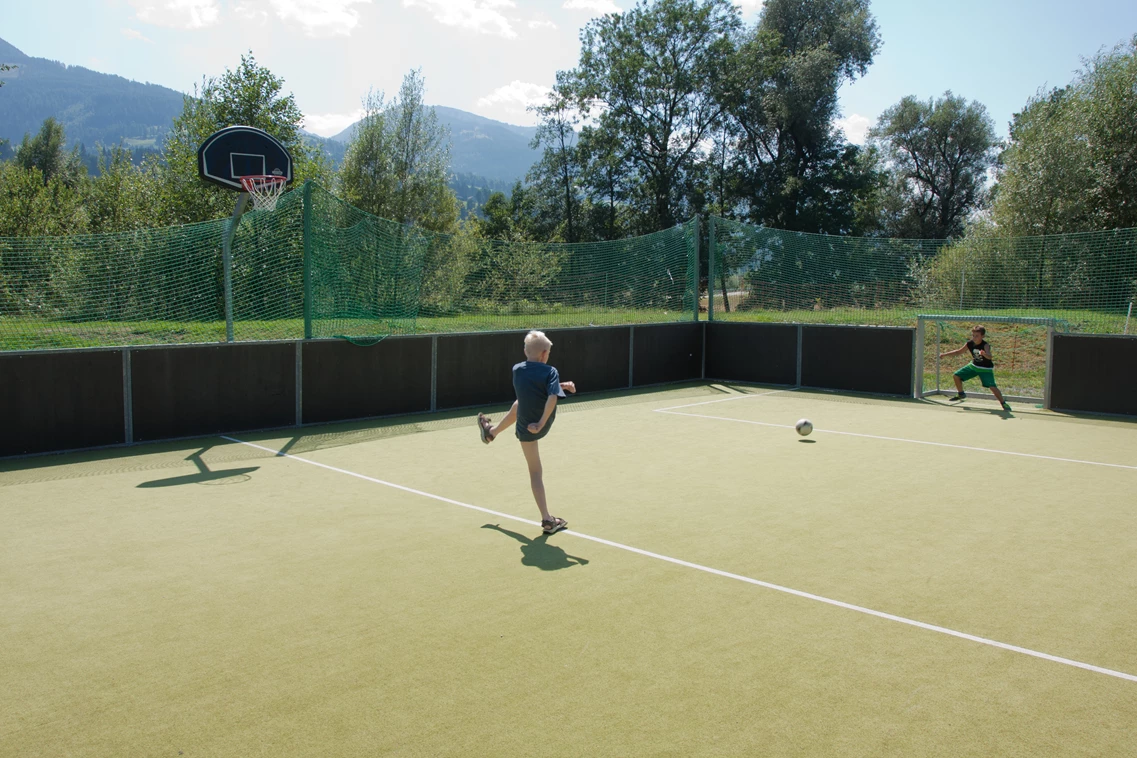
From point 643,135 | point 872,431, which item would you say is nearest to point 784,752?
point 872,431

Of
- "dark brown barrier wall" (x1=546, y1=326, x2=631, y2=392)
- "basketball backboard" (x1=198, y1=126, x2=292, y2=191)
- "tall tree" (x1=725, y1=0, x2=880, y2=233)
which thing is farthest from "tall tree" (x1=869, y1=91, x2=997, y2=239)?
"basketball backboard" (x1=198, y1=126, x2=292, y2=191)

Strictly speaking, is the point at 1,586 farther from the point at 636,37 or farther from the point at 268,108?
the point at 636,37

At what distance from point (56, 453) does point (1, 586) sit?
520 cm

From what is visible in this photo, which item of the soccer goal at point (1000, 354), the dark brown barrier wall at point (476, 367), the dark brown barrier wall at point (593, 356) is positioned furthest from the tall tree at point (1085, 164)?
the dark brown barrier wall at point (476, 367)

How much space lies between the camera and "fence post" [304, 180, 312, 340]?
12.4 meters

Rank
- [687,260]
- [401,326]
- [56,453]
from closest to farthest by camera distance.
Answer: [56,453]
[401,326]
[687,260]

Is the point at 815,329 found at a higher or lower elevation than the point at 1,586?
higher

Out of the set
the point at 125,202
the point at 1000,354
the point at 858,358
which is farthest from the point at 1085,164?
the point at 125,202

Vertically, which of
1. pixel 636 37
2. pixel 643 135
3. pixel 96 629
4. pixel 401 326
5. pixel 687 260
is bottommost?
pixel 96 629

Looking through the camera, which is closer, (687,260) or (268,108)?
(687,260)

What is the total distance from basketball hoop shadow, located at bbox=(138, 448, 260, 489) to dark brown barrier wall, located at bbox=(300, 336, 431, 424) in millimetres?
3092

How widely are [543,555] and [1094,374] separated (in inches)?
473

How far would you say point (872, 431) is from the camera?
12.1 m

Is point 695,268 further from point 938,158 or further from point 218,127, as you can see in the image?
point 938,158
